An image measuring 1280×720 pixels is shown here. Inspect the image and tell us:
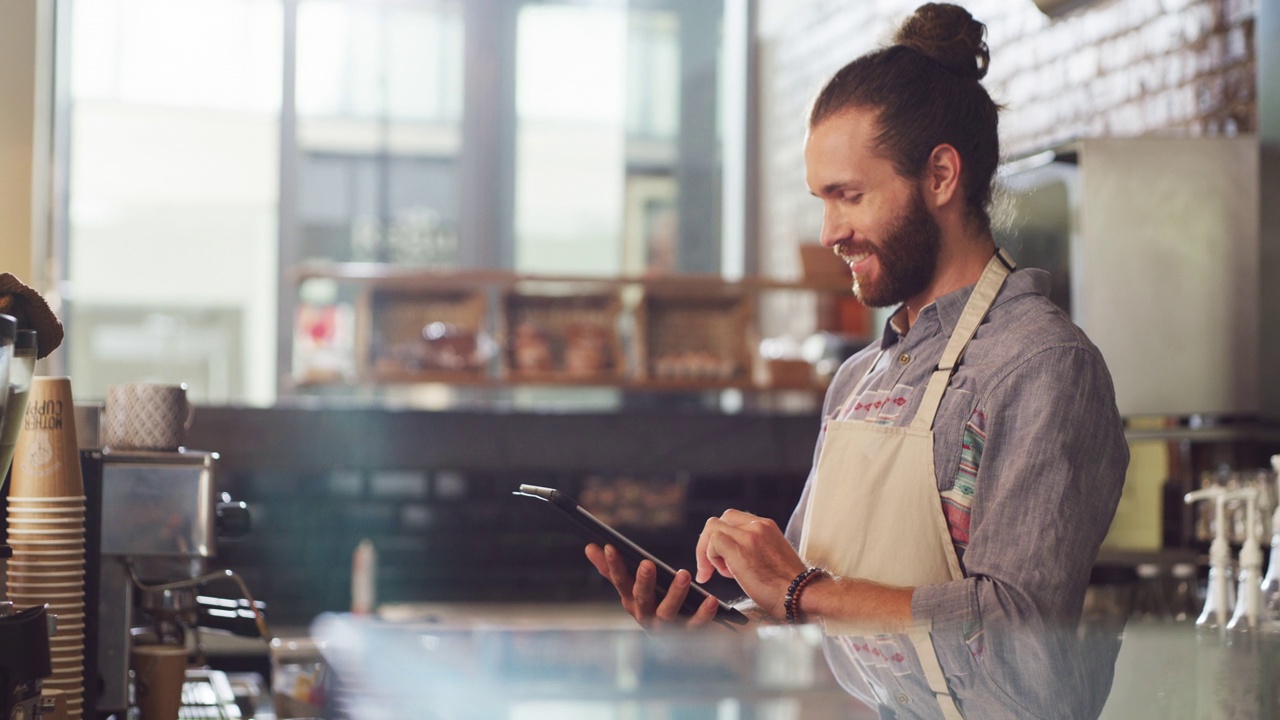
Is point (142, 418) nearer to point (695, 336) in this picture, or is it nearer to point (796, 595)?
point (796, 595)

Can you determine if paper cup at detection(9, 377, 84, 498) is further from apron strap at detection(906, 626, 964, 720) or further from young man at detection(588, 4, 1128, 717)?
apron strap at detection(906, 626, 964, 720)

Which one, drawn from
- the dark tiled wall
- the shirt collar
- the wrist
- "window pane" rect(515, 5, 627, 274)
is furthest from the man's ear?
"window pane" rect(515, 5, 627, 274)

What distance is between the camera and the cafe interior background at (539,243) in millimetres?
2848

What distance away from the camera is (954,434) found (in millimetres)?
1449

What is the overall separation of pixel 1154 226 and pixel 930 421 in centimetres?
161

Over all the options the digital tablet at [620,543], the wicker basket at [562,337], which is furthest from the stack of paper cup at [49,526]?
the wicker basket at [562,337]

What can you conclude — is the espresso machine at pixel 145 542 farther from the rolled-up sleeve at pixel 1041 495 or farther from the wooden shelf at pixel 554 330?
the wooden shelf at pixel 554 330

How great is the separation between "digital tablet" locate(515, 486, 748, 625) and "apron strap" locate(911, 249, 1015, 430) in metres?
0.31

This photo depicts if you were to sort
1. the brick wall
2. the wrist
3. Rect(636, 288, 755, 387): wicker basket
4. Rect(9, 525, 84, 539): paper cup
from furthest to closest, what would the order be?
Rect(636, 288, 755, 387): wicker basket → the brick wall → the wrist → Rect(9, 525, 84, 539): paper cup

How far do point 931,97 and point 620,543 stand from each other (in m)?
0.66

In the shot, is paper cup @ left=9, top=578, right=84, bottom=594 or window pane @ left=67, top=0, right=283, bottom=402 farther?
window pane @ left=67, top=0, right=283, bottom=402

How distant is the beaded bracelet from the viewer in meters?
1.42

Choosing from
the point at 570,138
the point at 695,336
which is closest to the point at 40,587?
the point at 695,336

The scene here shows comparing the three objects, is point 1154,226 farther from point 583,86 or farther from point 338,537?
point 583,86
